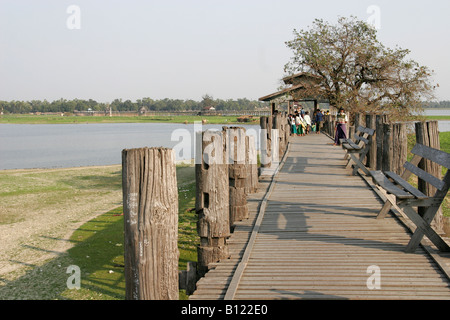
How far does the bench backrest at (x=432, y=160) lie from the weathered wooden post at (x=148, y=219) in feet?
10.6

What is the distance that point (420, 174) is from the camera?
636cm

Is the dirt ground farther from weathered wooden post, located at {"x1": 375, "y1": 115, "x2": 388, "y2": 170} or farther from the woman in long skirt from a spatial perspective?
the woman in long skirt

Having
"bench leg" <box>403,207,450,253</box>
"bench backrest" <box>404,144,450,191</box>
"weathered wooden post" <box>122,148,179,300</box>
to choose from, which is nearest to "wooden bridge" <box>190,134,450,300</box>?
"bench leg" <box>403,207,450,253</box>

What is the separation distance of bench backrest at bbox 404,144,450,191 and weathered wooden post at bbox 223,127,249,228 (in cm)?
264

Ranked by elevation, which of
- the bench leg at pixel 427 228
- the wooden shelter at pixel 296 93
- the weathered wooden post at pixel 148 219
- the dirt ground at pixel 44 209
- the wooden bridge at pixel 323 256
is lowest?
the dirt ground at pixel 44 209

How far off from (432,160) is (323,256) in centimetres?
176

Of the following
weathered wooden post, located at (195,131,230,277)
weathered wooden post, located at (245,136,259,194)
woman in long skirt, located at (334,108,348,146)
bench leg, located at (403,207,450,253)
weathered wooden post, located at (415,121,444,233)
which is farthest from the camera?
woman in long skirt, located at (334,108,348,146)

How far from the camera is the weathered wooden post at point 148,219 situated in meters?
3.76

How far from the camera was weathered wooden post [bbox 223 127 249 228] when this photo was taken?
7.94 metres

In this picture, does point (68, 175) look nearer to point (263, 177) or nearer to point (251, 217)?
point (263, 177)

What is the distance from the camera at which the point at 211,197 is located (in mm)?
5988

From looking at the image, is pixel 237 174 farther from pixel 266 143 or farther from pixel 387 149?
pixel 266 143

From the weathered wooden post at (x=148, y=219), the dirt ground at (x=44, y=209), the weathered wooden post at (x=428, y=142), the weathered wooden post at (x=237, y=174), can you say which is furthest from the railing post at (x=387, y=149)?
the dirt ground at (x=44, y=209)

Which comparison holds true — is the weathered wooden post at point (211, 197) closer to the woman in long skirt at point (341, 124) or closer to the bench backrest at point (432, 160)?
the bench backrest at point (432, 160)
